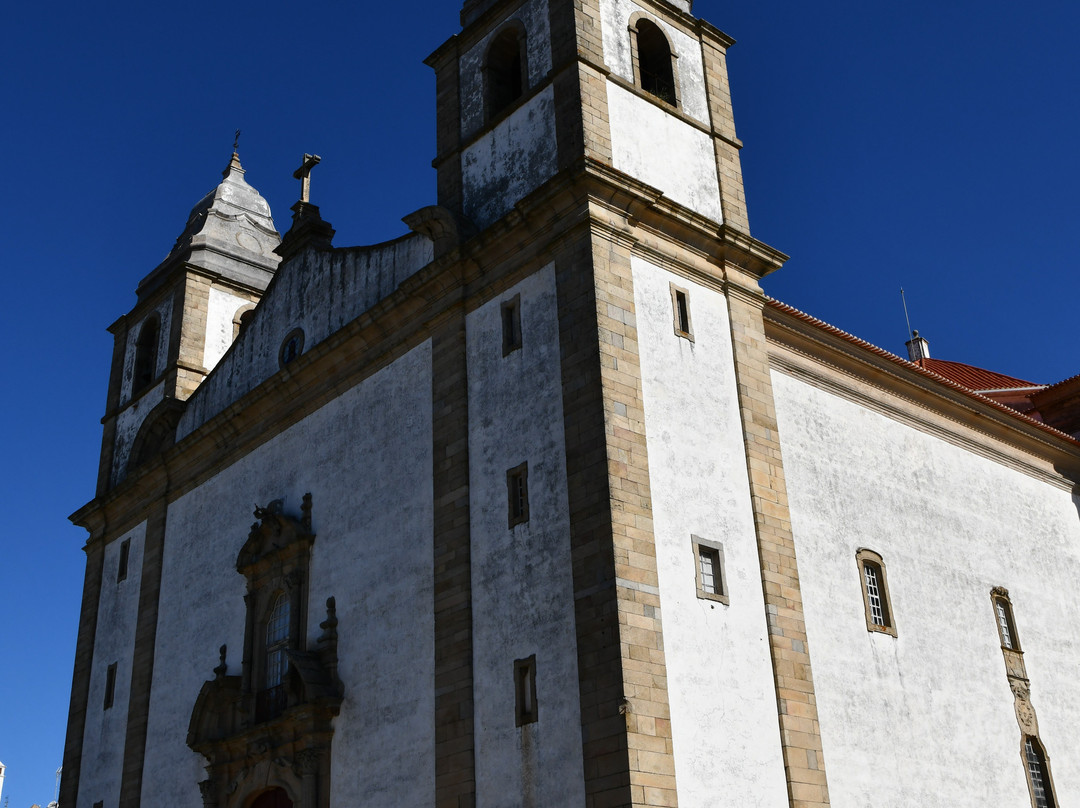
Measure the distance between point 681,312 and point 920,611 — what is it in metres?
6.21

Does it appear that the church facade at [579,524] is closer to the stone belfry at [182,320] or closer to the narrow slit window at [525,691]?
the narrow slit window at [525,691]

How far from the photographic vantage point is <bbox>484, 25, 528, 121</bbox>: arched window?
741 inches

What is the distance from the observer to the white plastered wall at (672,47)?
1788 centimetres

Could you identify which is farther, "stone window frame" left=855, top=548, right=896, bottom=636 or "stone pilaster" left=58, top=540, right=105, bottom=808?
"stone pilaster" left=58, top=540, right=105, bottom=808

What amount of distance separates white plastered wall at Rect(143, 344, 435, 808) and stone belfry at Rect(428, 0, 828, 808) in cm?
108

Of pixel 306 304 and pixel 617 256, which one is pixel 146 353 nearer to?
pixel 306 304

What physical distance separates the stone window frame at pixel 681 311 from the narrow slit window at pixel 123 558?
1342cm

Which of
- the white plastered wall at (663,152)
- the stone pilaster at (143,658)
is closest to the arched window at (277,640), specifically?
the stone pilaster at (143,658)

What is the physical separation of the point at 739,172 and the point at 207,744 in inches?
476

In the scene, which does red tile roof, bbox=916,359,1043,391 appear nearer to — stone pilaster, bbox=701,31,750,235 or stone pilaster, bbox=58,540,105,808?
stone pilaster, bbox=701,31,750,235

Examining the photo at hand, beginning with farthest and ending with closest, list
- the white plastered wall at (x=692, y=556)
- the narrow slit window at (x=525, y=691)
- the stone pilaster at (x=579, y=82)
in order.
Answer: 1. the stone pilaster at (x=579, y=82)
2. the narrow slit window at (x=525, y=691)
3. the white plastered wall at (x=692, y=556)

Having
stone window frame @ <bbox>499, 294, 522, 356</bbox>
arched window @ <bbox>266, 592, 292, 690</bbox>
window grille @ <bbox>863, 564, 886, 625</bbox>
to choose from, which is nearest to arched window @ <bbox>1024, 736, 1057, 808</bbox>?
window grille @ <bbox>863, 564, 886, 625</bbox>

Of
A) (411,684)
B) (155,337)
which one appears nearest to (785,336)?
(411,684)

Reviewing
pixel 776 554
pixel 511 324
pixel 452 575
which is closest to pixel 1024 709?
pixel 776 554
